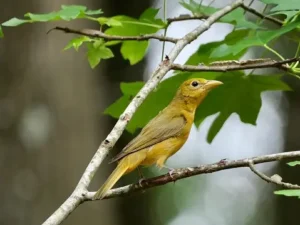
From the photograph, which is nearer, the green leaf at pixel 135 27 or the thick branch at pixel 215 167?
the thick branch at pixel 215 167

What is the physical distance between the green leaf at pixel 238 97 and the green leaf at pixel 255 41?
0.29 m

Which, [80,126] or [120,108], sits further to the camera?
[80,126]

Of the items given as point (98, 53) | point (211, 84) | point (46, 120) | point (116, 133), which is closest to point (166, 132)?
→ point (211, 84)

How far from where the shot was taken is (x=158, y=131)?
2135 mm

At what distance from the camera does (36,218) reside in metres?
3.66

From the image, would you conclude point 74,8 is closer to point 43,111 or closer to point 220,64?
point 220,64

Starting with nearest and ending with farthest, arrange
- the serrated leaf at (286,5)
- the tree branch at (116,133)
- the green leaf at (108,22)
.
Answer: the tree branch at (116,133)
the serrated leaf at (286,5)
the green leaf at (108,22)

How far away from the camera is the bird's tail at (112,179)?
61.5 inches

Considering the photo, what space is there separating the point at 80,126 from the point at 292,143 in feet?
7.62

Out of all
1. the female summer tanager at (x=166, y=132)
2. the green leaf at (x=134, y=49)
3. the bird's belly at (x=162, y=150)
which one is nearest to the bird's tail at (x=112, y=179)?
the female summer tanager at (x=166, y=132)

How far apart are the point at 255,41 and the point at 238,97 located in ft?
1.53

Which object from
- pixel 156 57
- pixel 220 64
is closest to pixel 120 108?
pixel 220 64

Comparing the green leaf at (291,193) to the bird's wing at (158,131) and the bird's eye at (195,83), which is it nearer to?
the bird's wing at (158,131)

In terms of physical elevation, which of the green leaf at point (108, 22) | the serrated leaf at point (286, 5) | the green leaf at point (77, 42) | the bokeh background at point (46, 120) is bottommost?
the bokeh background at point (46, 120)
